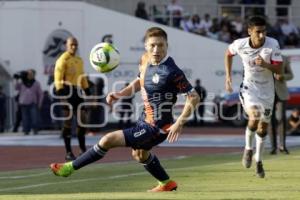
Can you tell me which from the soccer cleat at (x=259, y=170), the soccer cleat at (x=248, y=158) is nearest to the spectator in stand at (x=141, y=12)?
the soccer cleat at (x=248, y=158)

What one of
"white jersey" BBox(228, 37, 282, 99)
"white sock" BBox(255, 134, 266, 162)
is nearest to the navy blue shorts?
"white sock" BBox(255, 134, 266, 162)

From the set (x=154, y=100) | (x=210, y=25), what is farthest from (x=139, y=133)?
(x=210, y=25)

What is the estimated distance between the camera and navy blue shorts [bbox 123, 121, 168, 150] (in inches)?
449

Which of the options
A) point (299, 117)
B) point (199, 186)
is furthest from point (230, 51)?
point (299, 117)

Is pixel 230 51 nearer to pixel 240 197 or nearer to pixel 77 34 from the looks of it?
pixel 240 197

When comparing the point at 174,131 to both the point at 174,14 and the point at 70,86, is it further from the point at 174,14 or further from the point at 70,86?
the point at 174,14

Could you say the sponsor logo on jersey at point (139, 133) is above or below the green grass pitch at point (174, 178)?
above

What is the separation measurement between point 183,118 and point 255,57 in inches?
127

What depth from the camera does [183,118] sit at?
1113 cm

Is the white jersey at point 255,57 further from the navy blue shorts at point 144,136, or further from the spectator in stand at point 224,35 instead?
the spectator in stand at point 224,35

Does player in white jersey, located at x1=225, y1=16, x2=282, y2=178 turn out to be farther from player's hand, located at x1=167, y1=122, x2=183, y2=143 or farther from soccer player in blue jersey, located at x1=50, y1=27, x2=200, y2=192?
player's hand, located at x1=167, y1=122, x2=183, y2=143

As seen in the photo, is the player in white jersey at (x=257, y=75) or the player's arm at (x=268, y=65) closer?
the player's arm at (x=268, y=65)

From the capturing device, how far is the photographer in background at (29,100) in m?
29.7

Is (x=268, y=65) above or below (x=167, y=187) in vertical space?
above
